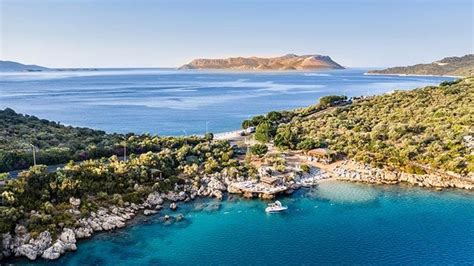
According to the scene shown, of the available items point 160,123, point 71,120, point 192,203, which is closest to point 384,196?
point 192,203

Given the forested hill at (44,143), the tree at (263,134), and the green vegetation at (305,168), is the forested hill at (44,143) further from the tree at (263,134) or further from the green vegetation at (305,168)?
the green vegetation at (305,168)

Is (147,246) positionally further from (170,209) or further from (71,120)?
(71,120)

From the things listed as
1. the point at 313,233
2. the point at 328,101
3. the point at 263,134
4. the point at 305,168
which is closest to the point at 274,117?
the point at 263,134

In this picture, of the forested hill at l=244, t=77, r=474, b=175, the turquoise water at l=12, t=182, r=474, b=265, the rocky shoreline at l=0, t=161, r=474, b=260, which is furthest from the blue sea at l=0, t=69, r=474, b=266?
the forested hill at l=244, t=77, r=474, b=175

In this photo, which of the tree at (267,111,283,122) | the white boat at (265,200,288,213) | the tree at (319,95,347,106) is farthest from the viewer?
the tree at (319,95,347,106)

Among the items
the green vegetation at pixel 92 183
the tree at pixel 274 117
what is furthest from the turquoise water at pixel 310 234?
the tree at pixel 274 117

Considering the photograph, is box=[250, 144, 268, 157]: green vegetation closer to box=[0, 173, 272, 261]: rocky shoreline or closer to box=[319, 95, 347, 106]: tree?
box=[0, 173, 272, 261]: rocky shoreline
